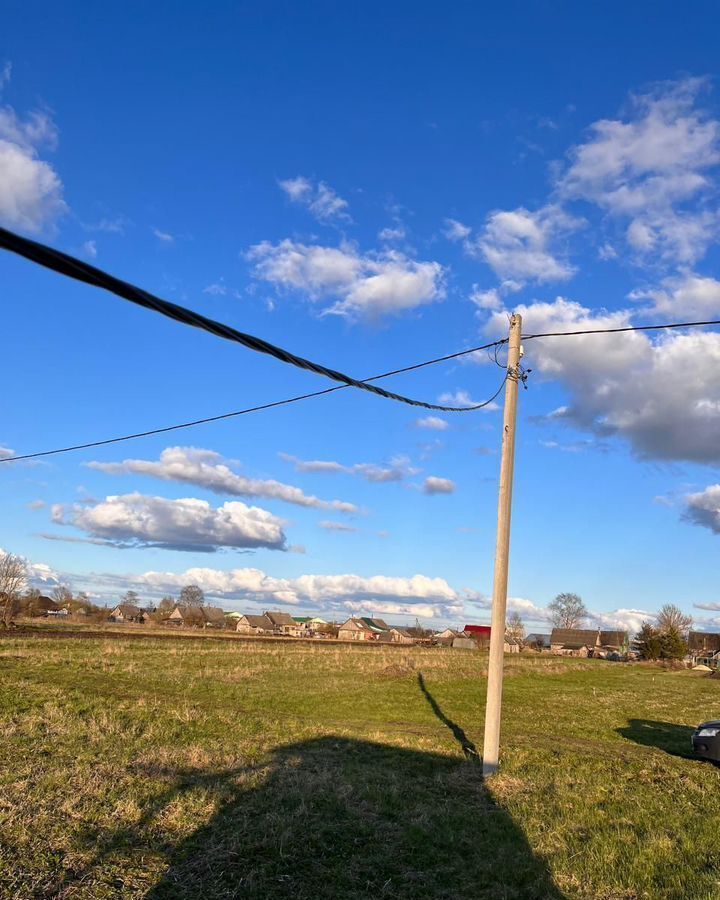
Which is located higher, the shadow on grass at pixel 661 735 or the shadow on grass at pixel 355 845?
the shadow on grass at pixel 355 845

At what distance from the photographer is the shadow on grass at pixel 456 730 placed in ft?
40.1

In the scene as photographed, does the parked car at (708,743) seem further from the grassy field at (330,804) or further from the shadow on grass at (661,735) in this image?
the shadow on grass at (661,735)

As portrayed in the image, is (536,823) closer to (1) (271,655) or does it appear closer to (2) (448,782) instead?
(2) (448,782)

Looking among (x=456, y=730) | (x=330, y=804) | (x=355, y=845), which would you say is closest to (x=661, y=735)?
(x=456, y=730)

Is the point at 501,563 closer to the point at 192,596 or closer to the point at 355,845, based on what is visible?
the point at 355,845

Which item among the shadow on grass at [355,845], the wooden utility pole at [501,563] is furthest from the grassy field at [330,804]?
the wooden utility pole at [501,563]

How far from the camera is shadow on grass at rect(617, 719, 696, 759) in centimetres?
1399

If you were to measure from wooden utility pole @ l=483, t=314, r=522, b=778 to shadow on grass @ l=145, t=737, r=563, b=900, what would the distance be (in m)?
0.88

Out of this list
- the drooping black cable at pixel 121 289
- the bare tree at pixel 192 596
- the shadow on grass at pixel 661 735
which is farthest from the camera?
the bare tree at pixel 192 596

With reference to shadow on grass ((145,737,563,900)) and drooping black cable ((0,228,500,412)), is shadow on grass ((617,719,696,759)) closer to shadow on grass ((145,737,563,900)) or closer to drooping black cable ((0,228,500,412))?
shadow on grass ((145,737,563,900))

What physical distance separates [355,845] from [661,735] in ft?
39.6

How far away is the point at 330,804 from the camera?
786 cm

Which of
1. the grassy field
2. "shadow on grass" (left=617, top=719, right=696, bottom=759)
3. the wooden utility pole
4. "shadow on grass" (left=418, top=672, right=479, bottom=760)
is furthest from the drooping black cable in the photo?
"shadow on grass" (left=617, top=719, right=696, bottom=759)

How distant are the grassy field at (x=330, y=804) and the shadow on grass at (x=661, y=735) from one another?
11 centimetres
